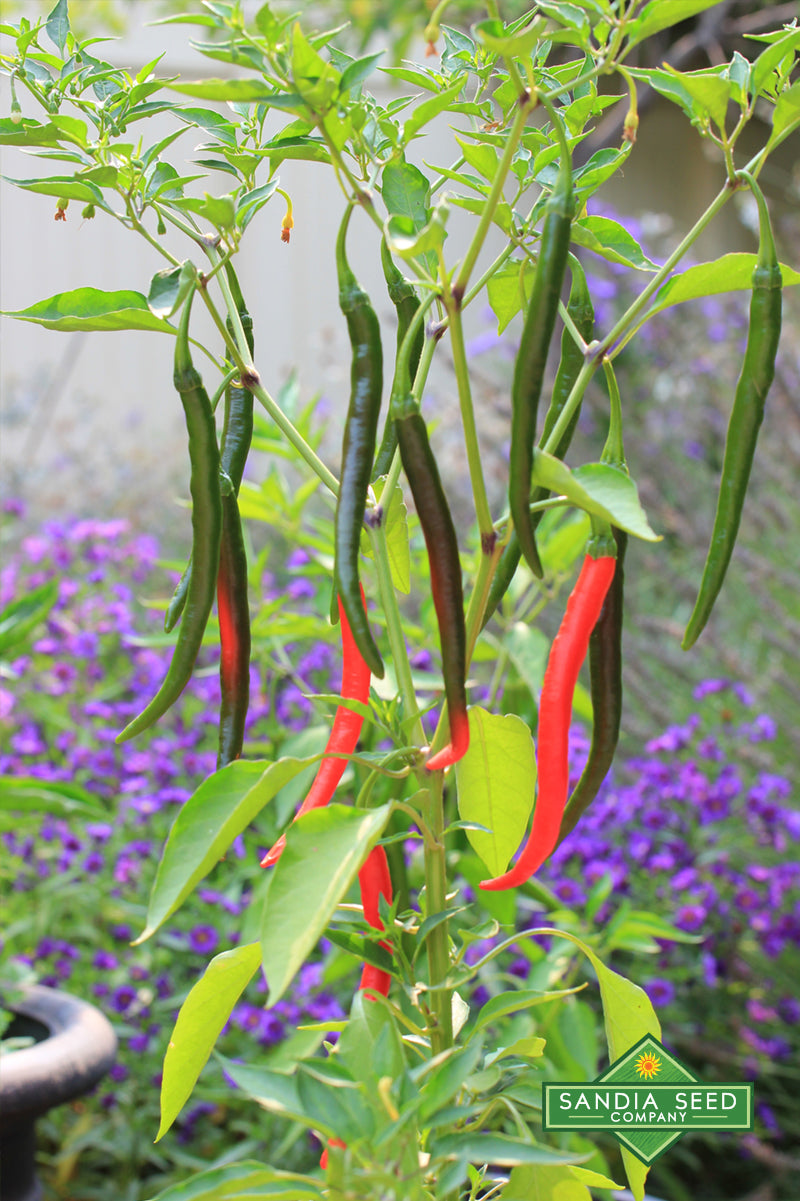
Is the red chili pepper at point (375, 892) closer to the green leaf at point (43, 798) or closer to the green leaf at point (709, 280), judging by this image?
the green leaf at point (709, 280)

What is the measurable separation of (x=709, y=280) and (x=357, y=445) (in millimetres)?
160

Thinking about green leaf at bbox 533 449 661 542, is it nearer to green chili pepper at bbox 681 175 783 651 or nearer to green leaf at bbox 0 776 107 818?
green chili pepper at bbox 681 175 783 651

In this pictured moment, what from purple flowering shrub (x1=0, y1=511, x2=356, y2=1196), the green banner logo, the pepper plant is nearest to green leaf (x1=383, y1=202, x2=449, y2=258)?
the pepper plant

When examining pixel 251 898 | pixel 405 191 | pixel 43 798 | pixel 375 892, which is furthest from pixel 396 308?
pixel 251 898

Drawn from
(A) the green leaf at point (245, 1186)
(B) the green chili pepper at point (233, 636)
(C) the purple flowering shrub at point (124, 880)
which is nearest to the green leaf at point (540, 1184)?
(A) the green leaf at point (245, 1186)

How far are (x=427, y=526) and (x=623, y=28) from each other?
18 centimetres

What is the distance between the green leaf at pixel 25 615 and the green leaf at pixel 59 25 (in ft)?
2.39

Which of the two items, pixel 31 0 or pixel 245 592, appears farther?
pixel 31 0

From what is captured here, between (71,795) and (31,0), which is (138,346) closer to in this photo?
(31,0)

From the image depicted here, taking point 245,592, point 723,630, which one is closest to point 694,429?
point 723,630

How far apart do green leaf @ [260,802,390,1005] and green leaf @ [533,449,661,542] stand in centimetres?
13

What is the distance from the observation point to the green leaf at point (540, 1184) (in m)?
0.45

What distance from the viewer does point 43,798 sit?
106 centimetres

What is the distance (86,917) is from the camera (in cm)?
149
